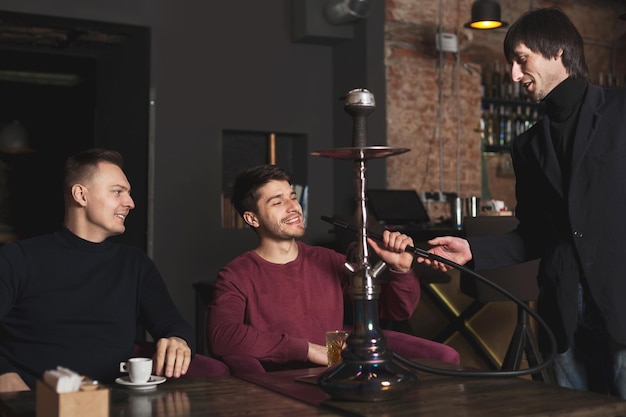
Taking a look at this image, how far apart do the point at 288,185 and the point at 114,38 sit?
3099 millimetres

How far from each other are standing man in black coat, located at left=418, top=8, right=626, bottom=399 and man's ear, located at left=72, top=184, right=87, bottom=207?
53.4 inches

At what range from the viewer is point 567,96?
7.18 feet

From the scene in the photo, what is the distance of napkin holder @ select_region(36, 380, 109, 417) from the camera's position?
4.99ft

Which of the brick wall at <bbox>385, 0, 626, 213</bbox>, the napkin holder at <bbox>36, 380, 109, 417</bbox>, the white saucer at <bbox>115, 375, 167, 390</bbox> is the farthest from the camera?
the brick wall at <bbox>385, 0, 626, 213</bbox>

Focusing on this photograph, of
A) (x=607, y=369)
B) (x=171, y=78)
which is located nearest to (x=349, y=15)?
(x=171, y=78)

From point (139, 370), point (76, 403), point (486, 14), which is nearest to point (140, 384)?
point (139, 370)

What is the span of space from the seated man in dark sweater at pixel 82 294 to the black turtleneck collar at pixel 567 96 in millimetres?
1214

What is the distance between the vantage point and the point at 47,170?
806cm

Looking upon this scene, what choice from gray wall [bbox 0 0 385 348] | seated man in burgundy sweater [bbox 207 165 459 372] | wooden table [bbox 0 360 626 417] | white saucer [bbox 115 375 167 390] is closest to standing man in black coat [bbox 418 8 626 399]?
wooden table [bbox 0 360 626 417]

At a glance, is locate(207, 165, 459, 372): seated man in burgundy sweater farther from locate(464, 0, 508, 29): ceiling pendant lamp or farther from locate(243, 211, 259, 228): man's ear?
locate(464, 0, 508, 29): ceiling pendant lamp

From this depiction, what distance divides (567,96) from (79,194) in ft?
4.99

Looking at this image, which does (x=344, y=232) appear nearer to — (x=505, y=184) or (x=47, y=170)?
(x=505, y=184)

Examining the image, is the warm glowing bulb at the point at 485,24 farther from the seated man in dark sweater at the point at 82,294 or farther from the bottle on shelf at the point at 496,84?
the seated man in dark sweater at the point at 82,294

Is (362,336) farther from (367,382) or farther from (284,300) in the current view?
(284,300)
